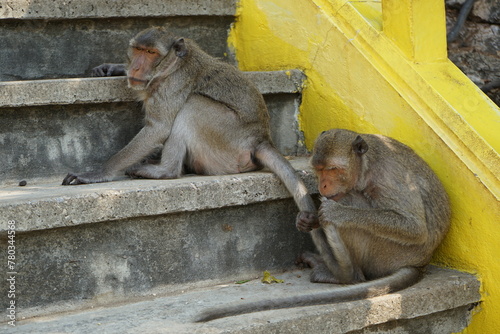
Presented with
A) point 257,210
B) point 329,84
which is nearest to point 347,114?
point 329,84

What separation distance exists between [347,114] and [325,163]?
0.81 metres

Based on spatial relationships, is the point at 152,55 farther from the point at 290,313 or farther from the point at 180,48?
the point at 290,313

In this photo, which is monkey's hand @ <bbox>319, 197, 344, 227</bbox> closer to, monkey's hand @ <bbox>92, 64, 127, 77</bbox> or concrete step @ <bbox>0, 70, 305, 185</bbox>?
concrete step @ <bbox>0, 70, 305, 185</bbox>

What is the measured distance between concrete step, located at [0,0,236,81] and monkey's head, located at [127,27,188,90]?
0.36 meters

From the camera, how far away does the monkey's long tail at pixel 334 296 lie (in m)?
3.02

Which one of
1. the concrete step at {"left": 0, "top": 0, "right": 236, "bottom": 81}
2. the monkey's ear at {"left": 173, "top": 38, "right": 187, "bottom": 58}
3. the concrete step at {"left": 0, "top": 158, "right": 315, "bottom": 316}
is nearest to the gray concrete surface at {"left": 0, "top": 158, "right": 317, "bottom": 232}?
the concrete step at {"left": 0, "top": 158, "right": 315, "bottom": 316}

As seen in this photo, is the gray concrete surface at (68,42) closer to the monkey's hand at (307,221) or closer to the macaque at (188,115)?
the macaque at (188,115)

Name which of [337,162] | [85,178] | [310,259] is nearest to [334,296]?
[310,259]

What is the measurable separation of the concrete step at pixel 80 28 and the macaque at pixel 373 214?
1.58 meters

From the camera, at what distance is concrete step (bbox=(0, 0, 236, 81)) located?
416 centimetres

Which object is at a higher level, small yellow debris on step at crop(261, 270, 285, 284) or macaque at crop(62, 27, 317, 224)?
macaque at crop(62, 27, 317, 224)

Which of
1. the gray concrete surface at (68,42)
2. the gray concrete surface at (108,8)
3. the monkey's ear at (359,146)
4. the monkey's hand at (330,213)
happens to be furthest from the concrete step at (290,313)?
the gray concrete surface at (108,8)

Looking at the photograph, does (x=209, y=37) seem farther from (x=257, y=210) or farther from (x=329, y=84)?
(x=257, y=210)

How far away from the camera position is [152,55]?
13.6 ft
